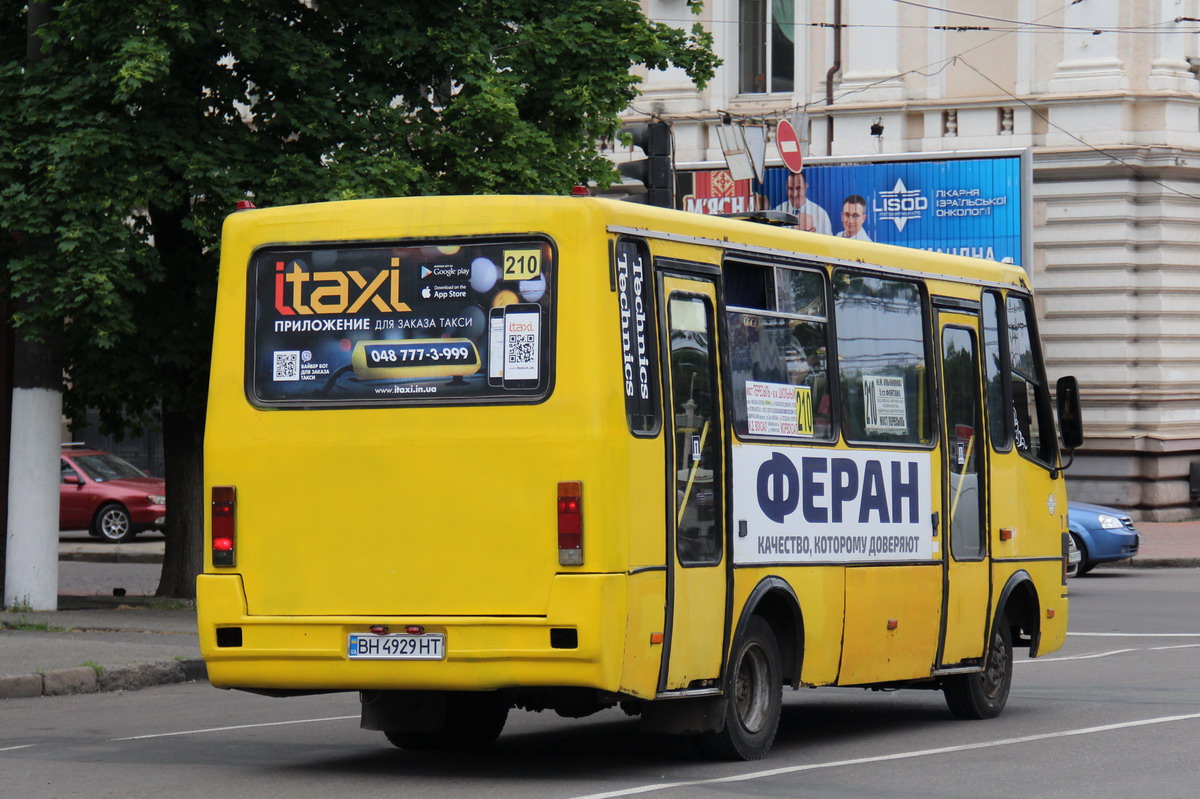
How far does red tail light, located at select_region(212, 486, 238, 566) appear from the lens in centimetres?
1012

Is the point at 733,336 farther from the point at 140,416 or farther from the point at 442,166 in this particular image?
the point at 140,416

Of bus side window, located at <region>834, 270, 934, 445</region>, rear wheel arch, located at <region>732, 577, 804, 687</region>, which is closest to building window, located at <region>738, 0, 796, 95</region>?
bus side window, located at <region>834, 270, 934, 445</region>

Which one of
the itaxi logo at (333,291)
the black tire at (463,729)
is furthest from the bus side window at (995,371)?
the itaxi logo at (333,291)

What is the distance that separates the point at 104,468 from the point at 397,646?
89.6ft

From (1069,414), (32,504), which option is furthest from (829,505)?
(32,504)

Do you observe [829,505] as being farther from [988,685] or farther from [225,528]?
[225,528]

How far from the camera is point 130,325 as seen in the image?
1809 centimetres

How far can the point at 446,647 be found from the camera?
9602mm

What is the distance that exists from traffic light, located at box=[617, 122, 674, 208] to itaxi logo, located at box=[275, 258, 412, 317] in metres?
7.31

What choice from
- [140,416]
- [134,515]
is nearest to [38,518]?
[140,416]

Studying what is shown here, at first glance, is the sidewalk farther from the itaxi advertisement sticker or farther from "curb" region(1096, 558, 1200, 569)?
"curb" region(1096, 558, 1200, 569)

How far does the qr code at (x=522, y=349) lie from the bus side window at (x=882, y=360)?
2.50 m

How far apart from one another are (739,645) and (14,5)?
12.6 m

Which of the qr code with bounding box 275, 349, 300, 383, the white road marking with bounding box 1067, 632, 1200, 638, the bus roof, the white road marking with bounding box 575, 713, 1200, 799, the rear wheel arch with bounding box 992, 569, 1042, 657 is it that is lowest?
the white road marking with bounding box 1067, 632, 1200, 638
